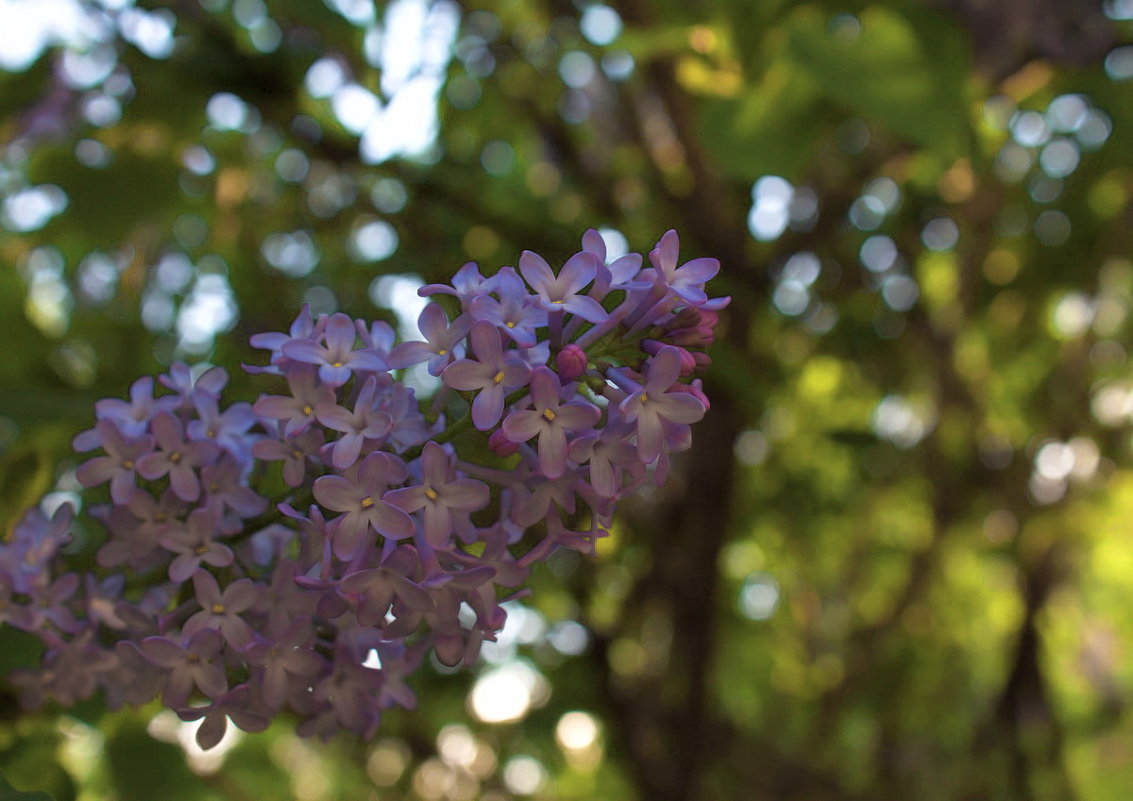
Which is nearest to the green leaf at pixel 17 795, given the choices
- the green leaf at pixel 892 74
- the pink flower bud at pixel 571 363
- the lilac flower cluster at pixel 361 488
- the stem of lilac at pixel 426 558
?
the lilac flower cluster at pixel 361 488

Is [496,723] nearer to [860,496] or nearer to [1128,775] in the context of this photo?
[860,496]

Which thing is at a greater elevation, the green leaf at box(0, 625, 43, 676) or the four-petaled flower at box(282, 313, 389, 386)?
the four-petaled flower at box(282, 313, 389, 386)

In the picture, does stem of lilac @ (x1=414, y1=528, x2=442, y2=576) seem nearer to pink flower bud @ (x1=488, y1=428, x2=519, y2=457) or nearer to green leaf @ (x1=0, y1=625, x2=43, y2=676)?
pink flower bud @ (x1=488, y1=428, x2=519, y2=457)

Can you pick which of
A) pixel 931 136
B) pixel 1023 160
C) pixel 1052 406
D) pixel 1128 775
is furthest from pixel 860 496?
pixel 1128 775

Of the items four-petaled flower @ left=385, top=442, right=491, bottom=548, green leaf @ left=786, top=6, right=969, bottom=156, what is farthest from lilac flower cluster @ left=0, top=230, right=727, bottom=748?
green leaf @ left=786, top=6, right=969, bottom=156

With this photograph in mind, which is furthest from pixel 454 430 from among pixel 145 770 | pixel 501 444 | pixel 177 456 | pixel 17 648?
pixel 145 770

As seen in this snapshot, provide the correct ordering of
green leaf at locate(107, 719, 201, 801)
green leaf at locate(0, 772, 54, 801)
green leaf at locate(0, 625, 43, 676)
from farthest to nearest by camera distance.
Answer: green leaf at locate(107, 719, 201, 801)
green leaf at locate(0, 625, 43, 676)
green leaf at locate(0, 772, 54, 801)

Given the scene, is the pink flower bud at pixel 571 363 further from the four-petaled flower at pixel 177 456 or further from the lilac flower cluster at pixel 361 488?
the four-petaled flower at pixel 177 456
